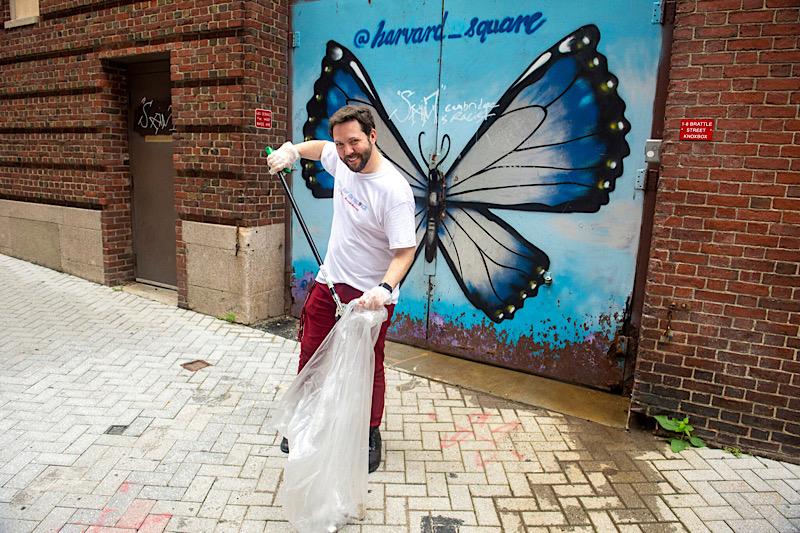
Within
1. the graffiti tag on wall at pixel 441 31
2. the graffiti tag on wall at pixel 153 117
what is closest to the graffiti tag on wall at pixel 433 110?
the graffiti tag on wall at pixel 441 31

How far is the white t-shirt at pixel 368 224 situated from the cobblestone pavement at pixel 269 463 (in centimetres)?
113

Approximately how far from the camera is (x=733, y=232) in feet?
11.0

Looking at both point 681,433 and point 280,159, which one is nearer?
point 280,159

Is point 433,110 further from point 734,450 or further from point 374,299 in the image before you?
point 734,450

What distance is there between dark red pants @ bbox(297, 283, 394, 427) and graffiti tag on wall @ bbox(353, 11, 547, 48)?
2586 millimetres

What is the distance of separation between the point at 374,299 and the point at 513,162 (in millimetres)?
2315

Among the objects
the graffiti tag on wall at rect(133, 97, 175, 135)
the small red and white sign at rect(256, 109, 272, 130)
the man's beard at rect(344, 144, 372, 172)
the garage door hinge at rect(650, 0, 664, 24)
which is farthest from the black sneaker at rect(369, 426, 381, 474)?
the graffiti tag on wall at rect(133, 97, 175, 135)

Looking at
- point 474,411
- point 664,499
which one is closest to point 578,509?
point 664,499

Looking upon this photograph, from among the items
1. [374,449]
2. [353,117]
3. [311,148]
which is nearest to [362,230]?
[353,117]

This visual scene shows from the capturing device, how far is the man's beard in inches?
114

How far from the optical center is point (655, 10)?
384 cm

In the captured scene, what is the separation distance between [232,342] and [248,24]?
2.97 metres

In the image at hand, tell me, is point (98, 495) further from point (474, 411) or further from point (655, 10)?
point (655, 10)

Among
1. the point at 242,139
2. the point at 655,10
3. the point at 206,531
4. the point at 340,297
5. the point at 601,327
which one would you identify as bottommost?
the point at 206,531
